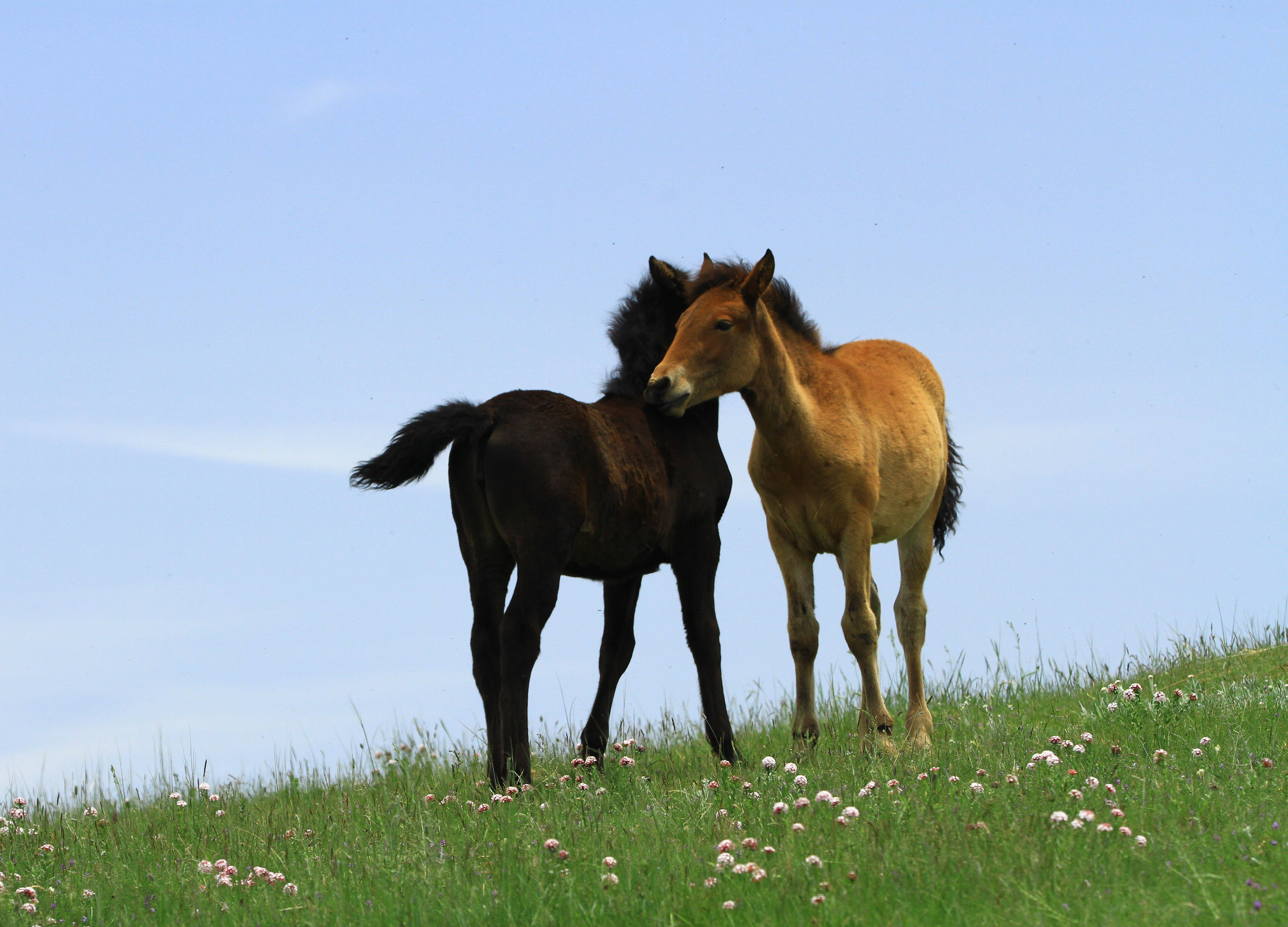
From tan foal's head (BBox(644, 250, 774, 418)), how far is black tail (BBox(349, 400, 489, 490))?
110 cm

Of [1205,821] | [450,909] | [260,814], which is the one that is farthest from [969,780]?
[260,814]

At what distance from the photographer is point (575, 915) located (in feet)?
14.3

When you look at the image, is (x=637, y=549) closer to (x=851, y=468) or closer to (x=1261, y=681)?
(x=851, y=468)

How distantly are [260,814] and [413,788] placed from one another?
102 cm

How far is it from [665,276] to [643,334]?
46cm

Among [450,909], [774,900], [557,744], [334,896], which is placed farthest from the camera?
[557,744]

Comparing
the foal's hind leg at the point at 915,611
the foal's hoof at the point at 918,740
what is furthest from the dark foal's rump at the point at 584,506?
the foal's hind leg at the point at 915,611

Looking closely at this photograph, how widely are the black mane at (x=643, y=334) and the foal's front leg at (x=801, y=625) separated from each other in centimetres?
147

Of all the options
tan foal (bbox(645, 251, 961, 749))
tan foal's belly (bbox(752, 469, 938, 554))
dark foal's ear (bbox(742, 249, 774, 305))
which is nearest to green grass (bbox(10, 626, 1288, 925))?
tan foal (bbox(645, 251, 961, 749))

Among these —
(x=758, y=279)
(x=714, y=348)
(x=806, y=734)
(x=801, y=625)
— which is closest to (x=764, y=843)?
(x=806, y=734)

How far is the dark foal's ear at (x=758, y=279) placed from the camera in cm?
778

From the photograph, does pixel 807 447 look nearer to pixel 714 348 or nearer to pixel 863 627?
pixel 714 348

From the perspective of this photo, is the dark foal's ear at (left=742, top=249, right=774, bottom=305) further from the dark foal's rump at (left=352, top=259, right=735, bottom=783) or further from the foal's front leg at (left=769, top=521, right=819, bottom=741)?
the foal's front leg at (left=769, top=521, right=819, bottom=741)

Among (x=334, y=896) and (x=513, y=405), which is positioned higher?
(x=513, y=405)
